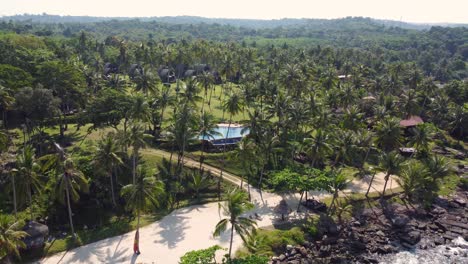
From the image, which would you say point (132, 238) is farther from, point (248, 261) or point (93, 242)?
point (248, 261)

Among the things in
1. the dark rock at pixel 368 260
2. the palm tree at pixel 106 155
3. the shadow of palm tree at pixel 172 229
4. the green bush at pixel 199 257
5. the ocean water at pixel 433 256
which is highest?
the palm tree at pixel 106 155

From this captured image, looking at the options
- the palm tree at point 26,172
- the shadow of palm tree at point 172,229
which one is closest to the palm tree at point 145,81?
the shadow of palm tree at point 172,229

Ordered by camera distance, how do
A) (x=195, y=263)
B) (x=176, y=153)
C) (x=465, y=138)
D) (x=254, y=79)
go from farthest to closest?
1. (x=254, y=79)
2. (x=465, y=138)
3. (x=176, y=153)
4. (x=195, y=263)

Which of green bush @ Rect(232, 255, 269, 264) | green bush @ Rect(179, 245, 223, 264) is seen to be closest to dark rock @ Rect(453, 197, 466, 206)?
green bush @ Rect(232, 255, 269, 264)

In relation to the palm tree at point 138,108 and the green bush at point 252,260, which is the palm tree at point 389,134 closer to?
the green bush at point 252,260

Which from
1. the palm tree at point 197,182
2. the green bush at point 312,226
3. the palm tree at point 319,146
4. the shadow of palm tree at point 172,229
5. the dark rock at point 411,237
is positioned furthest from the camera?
the palm tree at point 197,182

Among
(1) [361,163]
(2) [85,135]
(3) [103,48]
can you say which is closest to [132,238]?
(2) [85,135]

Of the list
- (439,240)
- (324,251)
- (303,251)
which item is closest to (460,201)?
(439,240)
